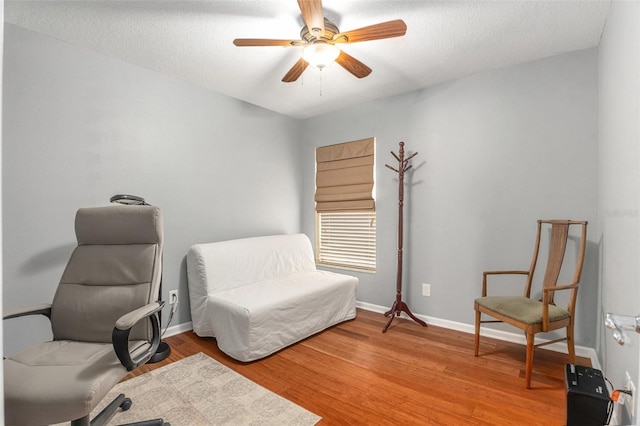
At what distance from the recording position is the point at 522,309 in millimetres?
2293

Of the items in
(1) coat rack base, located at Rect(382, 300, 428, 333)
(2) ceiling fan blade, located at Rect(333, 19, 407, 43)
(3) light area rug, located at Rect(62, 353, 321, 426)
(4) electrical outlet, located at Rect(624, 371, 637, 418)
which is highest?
(2) ceiling fan blade, located at Rect(333, 19, 407, 43)

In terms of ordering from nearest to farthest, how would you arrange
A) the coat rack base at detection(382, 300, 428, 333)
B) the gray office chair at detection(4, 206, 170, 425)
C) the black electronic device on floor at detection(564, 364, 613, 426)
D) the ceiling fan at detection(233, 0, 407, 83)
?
the gray office chair at detection(4, 206, 170, 425) → the black electronic device on floor at detection(564, 364, 613, 426) → the ceiling fan at detection(233, 0, 407, 83) → the coat rack base at detection(382, 300, 428, 333)

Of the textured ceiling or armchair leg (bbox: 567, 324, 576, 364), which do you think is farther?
armchair leg (bbox: 567, 324, 576, 364)

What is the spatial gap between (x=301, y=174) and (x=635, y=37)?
3397 millimetres

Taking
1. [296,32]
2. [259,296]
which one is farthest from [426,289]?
[296,32]

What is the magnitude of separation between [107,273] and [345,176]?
8.85ft

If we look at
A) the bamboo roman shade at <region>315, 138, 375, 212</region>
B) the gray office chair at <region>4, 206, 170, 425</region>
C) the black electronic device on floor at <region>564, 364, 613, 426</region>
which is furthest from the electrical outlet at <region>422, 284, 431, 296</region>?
the gray office chair at <region>4, 206, 170, 425</region>

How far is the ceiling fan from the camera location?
1805mm

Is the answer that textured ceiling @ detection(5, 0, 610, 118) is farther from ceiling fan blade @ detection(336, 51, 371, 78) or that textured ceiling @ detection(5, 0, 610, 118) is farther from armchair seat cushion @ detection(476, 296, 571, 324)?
armchair seat cushion @ detection(476, 296, 571, 324)

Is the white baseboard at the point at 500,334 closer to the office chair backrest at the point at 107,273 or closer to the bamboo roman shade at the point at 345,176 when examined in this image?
the bamboo roman shade at the point at 345,176

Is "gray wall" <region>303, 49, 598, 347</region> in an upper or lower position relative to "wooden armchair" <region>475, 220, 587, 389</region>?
upper

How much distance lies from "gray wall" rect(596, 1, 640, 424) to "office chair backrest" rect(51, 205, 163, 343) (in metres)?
2.36

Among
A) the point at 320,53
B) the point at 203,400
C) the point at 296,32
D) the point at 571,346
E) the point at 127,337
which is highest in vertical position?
the point at 296,32

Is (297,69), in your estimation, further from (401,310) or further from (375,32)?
(401,310)
